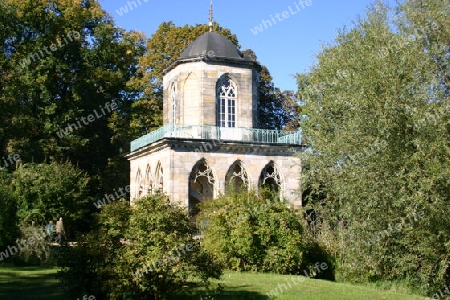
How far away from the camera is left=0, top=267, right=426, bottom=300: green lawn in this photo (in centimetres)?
1298

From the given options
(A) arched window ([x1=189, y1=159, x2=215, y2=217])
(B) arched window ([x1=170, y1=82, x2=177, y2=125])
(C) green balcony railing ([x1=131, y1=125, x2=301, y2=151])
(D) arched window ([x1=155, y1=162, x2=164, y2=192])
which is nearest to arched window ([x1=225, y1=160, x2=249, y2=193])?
(A) arched window ([x1=189, y1=159, x2=215, y2=217])

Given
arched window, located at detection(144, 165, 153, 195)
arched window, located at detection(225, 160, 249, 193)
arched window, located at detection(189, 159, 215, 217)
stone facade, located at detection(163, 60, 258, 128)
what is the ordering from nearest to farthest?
arched window, located at detection(225, 160, 249, 193) < arched window, located at detection(189, 159, 215, 217) < stone facade, located at detection(163, 60, 258, 128) < arched window, located at detection(144, 165, 153, 195)

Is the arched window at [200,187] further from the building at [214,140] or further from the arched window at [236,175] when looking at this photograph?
the arched window at [236,175]

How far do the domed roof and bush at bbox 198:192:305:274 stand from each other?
9.32m

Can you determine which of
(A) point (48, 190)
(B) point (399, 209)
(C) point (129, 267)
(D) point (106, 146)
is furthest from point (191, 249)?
(D) point (106, 146)

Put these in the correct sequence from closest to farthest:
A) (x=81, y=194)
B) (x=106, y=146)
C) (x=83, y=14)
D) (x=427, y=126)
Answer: (x=427, y=126) < (x=81, y=194) < (x=83, y=14) < (x=106, y=146)

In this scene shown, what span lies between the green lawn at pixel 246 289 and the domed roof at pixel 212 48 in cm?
1192

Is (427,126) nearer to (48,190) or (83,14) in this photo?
(48,190)

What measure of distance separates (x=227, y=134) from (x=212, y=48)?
4.27 meters

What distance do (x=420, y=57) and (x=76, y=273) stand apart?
10483 millimetres

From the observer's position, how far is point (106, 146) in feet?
121

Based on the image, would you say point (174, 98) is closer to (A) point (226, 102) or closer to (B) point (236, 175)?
(A) point (226, 102)

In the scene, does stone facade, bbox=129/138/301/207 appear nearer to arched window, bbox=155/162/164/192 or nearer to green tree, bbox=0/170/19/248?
arched window, bbox=155/162/164/192

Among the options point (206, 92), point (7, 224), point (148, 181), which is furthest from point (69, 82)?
point (7, 224)
